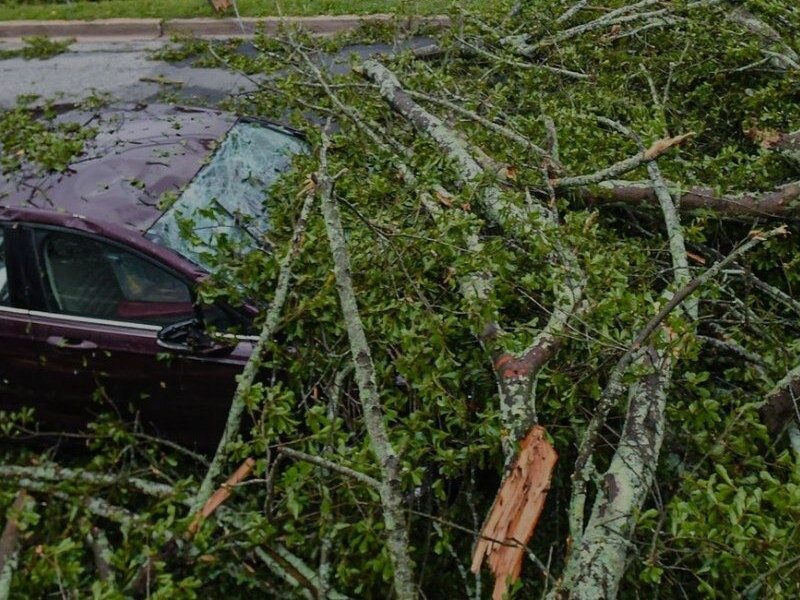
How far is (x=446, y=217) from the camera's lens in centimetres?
385

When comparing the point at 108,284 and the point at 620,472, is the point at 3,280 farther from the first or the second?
the point at 620,472

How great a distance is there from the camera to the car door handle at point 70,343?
3.76m

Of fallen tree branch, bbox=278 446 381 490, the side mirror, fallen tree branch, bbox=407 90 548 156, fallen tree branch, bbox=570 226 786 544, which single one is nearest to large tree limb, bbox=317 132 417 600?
fallen tree branch, bbox=278 446 381 490

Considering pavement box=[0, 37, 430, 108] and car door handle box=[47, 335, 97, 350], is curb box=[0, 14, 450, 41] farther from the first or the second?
car door handle box=[47, 335, 97, 350]

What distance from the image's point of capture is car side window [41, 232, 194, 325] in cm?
368

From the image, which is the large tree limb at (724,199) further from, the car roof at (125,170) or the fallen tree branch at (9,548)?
the fallen tree branch at (9,548)

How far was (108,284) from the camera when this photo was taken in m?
3.76

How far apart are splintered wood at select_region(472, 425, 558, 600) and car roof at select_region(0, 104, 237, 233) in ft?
7.07

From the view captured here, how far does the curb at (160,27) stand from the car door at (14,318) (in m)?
6.46

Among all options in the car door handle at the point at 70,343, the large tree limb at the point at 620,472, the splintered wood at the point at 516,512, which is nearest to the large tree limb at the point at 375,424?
the splintered wood at the point at 516,512

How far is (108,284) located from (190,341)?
562 millimetres

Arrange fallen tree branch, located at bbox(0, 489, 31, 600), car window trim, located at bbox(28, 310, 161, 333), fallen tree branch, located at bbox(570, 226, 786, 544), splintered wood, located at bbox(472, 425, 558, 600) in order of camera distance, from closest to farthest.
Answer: splintered wood, located at bbox(472, 425, 558, 600) < fallen tree branch, located at bbox(570, 226, 786, 544) < fallen tree branch, located at bbox(0, 489, 31, 600) < car window trim, located at bbox(28, 310, 161, 333)

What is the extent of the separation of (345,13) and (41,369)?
7402 millimetres

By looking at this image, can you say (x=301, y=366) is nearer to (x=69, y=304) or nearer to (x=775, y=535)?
(x=69, y=304)
